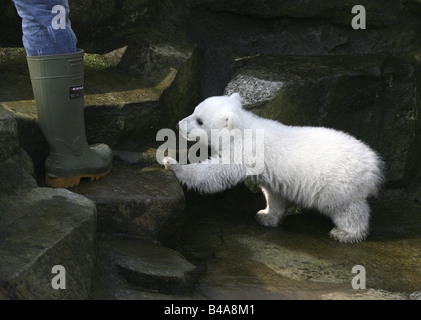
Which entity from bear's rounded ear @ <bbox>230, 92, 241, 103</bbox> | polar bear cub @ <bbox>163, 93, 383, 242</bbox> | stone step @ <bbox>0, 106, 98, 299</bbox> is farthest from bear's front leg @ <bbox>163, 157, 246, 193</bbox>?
stone step @ <bbox>0, 106, 98, 299</bbox>

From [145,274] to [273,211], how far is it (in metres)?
1.65

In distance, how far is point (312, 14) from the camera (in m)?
5.07

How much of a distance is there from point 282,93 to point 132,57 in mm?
1331

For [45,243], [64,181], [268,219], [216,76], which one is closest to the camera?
[45,243]

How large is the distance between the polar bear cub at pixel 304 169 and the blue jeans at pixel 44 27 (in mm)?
1211

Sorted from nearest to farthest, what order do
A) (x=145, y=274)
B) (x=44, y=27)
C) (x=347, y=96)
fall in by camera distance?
(x=145, y=274) < (x=44, y=27) < (x=347, y=96)

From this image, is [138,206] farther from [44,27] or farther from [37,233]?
[44,27]

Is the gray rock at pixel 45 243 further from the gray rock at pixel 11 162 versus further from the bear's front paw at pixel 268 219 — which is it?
the bear's front paw at pixel 268 219

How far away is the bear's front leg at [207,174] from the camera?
167 inches

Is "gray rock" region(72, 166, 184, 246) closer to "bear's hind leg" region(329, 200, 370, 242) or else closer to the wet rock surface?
the wet rock surface

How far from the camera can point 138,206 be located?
3676 millimetres

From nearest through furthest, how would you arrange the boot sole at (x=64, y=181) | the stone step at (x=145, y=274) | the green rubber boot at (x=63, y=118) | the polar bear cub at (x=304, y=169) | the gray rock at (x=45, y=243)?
1. the gray rock at (x=45, y=243)
2. the stone step at (x=145, y=274)
3. the green rubber boot at (x=63, y=118)
4. the boot sole at (x=64, y=181)
5. the polar bear cub at (x=304, y=169)

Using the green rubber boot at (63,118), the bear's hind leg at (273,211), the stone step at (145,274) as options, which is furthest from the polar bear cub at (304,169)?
the stone step at (145,274)

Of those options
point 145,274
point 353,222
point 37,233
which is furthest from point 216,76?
point 37,233
